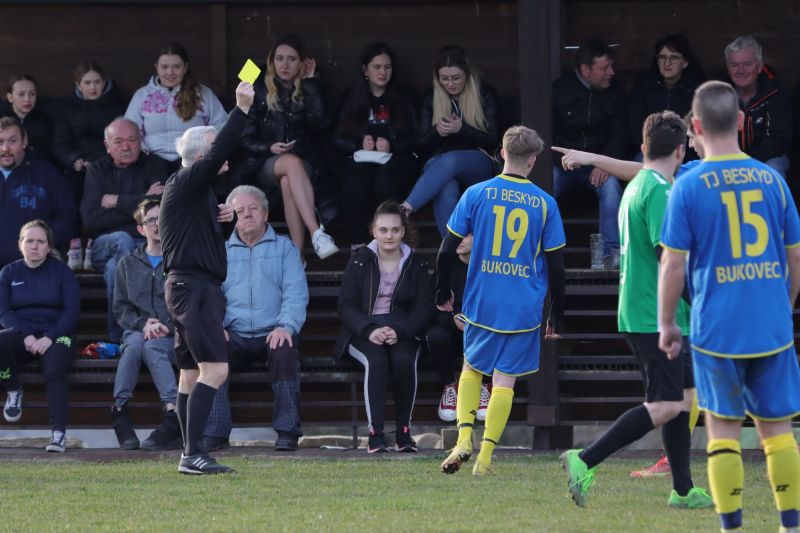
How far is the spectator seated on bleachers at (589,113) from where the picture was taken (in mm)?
10914

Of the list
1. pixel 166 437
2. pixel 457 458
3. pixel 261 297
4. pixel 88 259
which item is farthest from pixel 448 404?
pixel 88 259

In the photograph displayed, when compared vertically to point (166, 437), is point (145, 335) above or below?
above

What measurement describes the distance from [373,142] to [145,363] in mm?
2530

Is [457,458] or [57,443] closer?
[457,458]

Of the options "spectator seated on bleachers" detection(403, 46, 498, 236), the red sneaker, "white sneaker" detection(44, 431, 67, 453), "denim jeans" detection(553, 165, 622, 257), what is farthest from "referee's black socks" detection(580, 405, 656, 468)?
"white sneaker" detection(44, 431, 67, 453)

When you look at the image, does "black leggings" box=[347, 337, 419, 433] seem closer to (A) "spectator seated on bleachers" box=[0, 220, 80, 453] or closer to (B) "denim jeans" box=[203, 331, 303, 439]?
(B) "denim jeans" box=[203, 331, 303, 439]

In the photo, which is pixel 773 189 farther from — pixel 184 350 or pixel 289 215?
pixel 289 215

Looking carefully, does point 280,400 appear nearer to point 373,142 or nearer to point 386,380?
point 386,380

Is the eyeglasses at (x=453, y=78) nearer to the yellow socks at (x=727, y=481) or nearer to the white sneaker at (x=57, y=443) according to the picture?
the white sneaker at (x=57, y=443)

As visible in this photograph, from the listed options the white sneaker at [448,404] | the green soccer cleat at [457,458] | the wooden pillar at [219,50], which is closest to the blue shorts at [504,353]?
the green soccer cleat at [457,458]

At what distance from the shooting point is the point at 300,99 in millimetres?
11312

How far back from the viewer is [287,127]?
448 inches

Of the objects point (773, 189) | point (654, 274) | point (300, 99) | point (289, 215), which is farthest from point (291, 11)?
point (773, 189)

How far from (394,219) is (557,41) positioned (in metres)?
2.50
